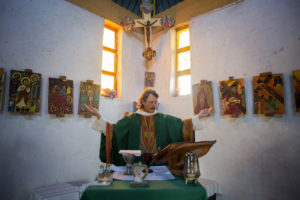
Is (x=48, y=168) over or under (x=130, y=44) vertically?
under

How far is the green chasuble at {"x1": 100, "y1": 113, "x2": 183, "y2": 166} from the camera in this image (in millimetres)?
2656

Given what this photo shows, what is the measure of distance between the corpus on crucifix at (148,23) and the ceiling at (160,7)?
271 mm

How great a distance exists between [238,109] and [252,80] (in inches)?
22.0

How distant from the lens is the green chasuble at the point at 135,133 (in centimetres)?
266

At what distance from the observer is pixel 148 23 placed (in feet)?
16.1

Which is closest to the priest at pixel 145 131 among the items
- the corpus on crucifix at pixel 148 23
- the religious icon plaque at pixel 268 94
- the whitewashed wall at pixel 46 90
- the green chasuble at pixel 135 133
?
the green chasuble at pixel 135 133

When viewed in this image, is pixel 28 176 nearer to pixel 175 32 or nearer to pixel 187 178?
pixel 187 178

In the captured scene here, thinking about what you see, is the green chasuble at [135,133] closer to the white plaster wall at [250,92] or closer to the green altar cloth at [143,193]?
the green altar cloth at [143,193]

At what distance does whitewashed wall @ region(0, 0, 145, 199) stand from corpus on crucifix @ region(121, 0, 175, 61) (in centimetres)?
63

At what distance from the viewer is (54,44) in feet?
12.5

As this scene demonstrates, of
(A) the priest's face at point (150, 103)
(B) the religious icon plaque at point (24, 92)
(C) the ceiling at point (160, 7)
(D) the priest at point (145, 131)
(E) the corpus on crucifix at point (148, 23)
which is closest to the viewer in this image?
(D) the priest at point (145, 131)

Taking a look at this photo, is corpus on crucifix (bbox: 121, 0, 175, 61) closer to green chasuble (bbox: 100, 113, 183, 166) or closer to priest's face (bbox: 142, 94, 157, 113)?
priest's face (bbox: 142, 94, 157, 113)

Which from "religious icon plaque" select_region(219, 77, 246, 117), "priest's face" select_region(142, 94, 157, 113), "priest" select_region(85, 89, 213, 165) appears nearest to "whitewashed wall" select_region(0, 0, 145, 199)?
"priest" select_region(85, 89, 213, 165)

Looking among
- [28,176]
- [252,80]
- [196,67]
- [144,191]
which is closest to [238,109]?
[252,80]
